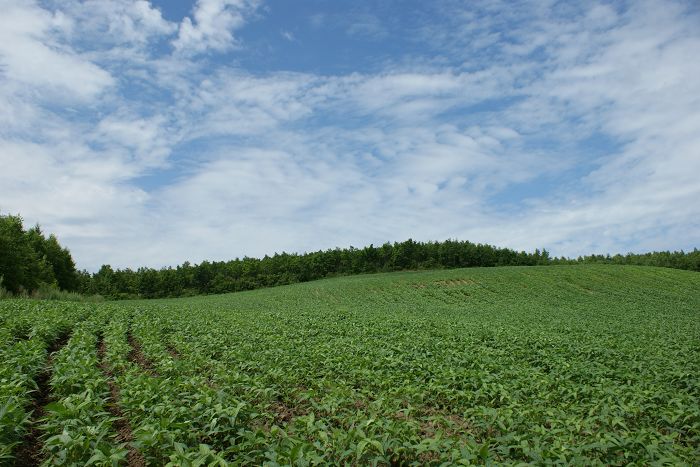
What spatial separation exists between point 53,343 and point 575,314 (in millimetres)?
31739

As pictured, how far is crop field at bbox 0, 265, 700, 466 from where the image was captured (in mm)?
5199

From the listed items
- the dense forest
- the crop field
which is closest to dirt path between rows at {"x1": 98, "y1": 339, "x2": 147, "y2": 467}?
the crop field

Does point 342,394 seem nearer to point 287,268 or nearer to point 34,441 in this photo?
point 34,441

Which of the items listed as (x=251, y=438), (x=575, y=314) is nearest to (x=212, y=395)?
(x=251, y=438)

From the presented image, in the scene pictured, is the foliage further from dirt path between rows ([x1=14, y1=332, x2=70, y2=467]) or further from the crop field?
dirt path between rows ([x1=14, y1=332, x2=70, y2=467])

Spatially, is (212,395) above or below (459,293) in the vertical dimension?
below

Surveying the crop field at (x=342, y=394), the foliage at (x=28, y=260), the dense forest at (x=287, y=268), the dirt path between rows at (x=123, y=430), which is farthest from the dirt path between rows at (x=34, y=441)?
the dense forest at (x=287, y=268)

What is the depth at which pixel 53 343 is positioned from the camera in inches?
563

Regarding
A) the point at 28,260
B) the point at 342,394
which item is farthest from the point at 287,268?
the point at 342,394

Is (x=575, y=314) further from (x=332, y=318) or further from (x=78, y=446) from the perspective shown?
(x=78, y=446)

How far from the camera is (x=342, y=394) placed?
8.14 metres

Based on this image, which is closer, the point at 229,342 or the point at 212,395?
the point at 212,395

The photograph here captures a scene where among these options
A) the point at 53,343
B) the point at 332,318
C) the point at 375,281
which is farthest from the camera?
the point at 375,281

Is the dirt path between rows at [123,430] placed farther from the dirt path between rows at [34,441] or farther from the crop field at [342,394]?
the dirt path between rows at [34,441]
